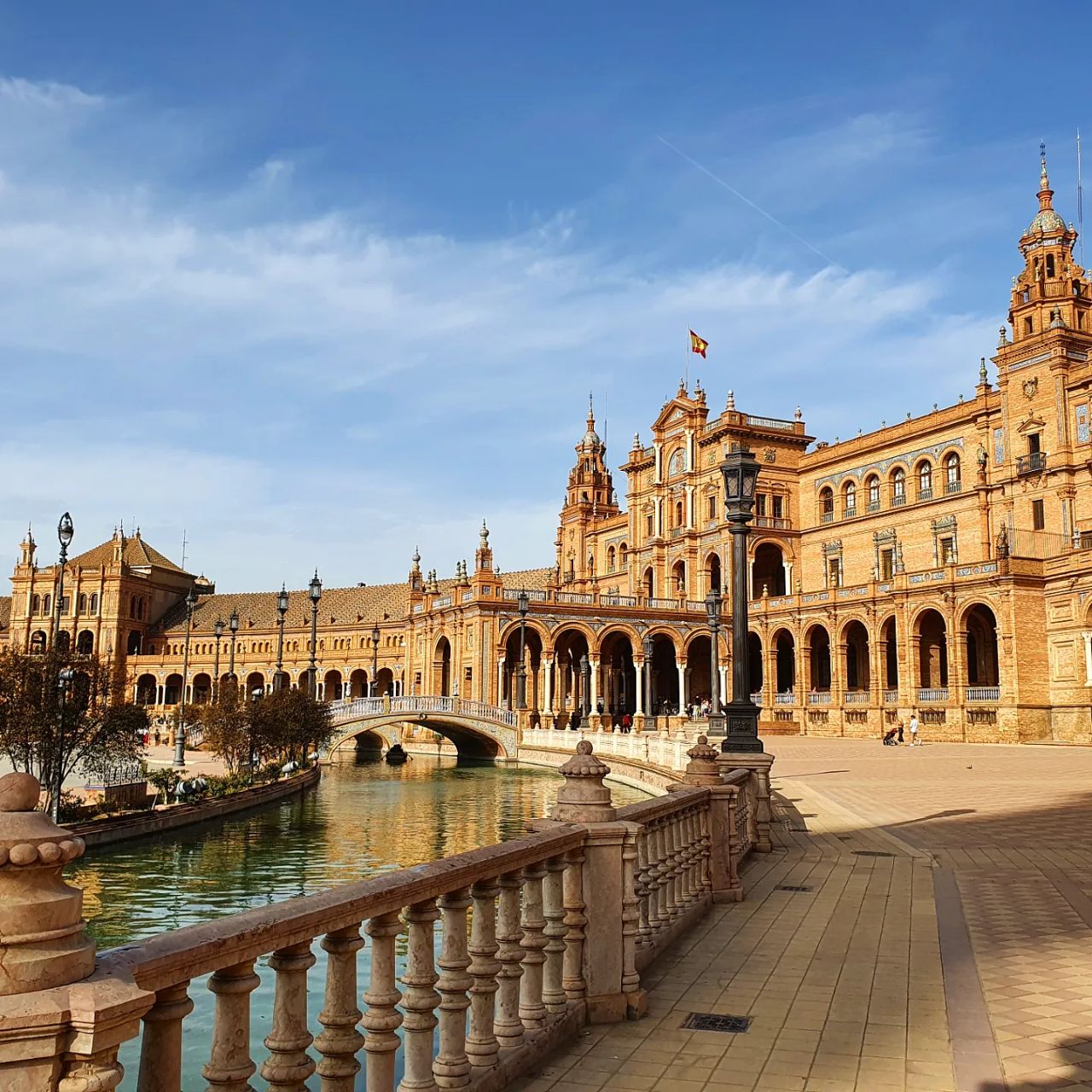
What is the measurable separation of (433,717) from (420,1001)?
139 ft

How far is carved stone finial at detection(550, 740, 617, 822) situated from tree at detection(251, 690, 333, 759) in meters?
27.1

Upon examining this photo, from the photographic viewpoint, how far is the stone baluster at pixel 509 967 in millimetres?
5129

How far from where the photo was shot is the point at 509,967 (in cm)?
520

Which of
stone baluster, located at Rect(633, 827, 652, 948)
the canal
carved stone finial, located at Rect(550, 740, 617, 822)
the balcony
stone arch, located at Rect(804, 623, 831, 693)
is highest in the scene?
the balcony

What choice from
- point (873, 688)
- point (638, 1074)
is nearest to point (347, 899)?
point (638, 1074)

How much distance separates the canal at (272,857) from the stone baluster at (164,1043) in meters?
5.27

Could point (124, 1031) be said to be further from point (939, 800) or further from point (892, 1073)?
point (939, 800)

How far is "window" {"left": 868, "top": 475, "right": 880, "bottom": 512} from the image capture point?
5841 centimetres

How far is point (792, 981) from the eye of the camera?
704cm

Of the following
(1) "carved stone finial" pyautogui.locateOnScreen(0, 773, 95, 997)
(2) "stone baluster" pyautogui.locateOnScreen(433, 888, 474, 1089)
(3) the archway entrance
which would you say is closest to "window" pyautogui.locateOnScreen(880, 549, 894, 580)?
(3) the archway entrance

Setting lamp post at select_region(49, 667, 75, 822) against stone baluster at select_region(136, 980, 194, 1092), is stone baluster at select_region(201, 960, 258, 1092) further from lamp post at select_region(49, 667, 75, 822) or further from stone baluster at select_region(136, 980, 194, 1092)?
lamp post at select_region(49, 667, 75, 822)

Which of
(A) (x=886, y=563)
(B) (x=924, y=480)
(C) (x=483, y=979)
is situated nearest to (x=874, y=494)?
(B) (x=924, y=480)

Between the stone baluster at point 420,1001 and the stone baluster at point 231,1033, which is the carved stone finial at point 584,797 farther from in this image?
the stone baluster at point 231,1033

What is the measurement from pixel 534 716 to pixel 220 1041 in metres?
46.0
